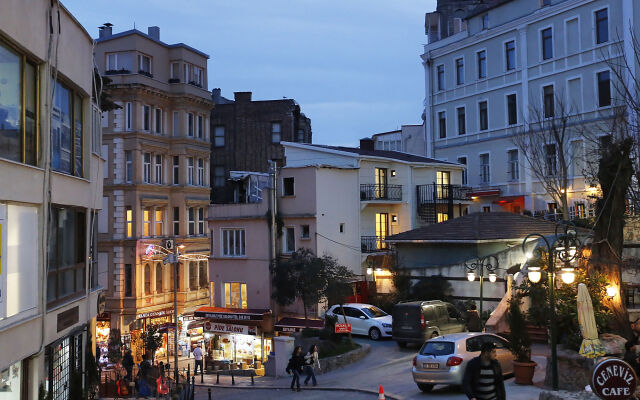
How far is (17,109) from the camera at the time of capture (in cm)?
1192

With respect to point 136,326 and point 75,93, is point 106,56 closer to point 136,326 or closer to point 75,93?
point 136,326

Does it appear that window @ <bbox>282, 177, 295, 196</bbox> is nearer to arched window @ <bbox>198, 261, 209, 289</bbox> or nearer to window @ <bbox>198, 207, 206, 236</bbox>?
window @ <bbox>198, 207, 206, 236</bbox>

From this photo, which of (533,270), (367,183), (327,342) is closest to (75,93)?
(533,270)

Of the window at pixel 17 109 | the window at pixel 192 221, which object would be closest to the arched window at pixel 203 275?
the window at pixel 192 221

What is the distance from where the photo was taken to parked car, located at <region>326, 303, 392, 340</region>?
31.6m

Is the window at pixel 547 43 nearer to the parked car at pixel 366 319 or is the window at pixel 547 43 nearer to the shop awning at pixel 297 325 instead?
the parked car at pixel 366 319

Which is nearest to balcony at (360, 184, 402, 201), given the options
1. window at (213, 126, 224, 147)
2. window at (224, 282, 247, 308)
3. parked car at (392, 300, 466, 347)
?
window at (224, 282, 247, 308)

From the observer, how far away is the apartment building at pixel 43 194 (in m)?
11.6

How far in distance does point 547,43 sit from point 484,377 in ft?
126

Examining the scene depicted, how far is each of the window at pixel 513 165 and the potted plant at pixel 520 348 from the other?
98.1ft

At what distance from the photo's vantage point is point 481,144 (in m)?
50.4

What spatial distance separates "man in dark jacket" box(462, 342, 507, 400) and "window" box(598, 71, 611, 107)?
33993mm

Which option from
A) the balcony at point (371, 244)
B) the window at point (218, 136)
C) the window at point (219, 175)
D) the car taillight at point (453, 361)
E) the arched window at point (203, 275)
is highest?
the window at point (218, 136)

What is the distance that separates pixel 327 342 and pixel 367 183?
1527cm
